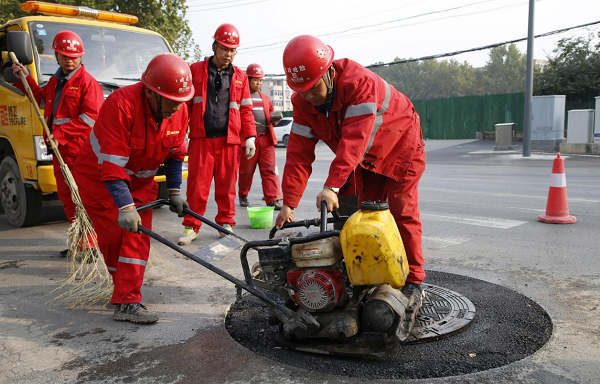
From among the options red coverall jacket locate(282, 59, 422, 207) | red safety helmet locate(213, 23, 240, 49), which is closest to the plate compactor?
red coverall jacket locate(282, 59, 422, 207)

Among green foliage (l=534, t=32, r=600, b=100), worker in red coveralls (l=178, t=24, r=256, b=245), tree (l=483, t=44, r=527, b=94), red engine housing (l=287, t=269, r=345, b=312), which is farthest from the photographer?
tree (l=483, t=44, r=527, b=94)

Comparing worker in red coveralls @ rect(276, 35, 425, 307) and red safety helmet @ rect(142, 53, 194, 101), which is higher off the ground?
red safety helmet @ rect(142, 53, 194, 101)

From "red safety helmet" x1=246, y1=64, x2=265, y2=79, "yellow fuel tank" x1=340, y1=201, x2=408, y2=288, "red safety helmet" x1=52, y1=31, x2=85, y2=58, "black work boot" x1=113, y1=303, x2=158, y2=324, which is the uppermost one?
"red safety helmet" x1=52, y1=31, x2=85, y2=58

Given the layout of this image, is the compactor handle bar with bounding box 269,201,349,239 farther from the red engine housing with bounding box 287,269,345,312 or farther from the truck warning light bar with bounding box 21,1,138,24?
the truck warning light bar with bounding box 21,1,138,24

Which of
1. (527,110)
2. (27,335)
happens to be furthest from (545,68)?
(27,335)

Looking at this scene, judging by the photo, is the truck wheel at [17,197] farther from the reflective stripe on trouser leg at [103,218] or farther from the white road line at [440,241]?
the white road line at [440,241]

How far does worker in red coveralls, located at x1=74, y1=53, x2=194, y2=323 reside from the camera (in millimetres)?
3510

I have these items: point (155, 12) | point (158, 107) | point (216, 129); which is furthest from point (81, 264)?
point (155, 12)

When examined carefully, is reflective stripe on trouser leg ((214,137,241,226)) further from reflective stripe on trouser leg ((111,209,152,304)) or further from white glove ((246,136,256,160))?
reflective stripe on trouser leg ((111,209,152,304))

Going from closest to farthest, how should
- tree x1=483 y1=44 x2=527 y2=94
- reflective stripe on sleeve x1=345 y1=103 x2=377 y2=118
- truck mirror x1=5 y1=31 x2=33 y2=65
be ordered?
reflective stripe on sleeve x1=345 y1=103 x2=377 y2=118 → truck mirror x1=5 y1=31 x2=33 y2=65 → tree x1=483 y1=44 x2=527 y2=94

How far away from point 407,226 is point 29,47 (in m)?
4.44

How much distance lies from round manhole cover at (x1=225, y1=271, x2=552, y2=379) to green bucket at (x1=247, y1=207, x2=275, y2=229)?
2651 mm

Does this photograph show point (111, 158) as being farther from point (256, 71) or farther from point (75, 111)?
point (256, 71)

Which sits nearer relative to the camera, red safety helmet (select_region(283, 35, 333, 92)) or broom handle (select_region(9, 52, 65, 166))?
red safety helmet (select_region(283, 35, 333, 92))
